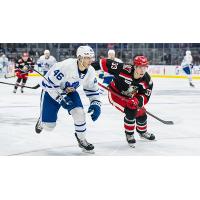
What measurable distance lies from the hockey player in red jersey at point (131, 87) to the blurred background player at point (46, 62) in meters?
4.10

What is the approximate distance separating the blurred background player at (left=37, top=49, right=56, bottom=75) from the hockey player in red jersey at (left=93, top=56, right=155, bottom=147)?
4.10 meters

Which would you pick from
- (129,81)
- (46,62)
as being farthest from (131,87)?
(46,62)

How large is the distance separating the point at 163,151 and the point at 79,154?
2.43 ft

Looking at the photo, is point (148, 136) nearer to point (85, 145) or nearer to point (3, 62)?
point (85, 145)

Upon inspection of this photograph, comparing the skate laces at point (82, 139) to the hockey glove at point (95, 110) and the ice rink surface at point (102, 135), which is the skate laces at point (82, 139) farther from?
the hockey glove at point (95, 110)

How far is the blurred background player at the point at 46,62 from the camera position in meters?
8.17

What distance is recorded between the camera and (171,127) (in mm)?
Answer: 4914

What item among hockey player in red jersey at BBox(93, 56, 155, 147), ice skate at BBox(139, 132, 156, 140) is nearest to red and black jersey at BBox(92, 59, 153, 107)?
hockey player in red jersey at BBox(93, 56, 155, 147)

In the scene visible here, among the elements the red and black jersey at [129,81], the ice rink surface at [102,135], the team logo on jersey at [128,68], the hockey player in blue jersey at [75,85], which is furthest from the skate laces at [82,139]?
the team logo on jersey at [128,68]

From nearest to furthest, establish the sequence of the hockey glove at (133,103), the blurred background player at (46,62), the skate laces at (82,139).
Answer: the skate laces at (82,139) < the hockey glove at (133,103) < the blurred background player at (46,62)

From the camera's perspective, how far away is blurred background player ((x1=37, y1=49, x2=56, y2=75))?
8173 millimetres

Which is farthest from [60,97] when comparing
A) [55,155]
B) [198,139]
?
[198,139]

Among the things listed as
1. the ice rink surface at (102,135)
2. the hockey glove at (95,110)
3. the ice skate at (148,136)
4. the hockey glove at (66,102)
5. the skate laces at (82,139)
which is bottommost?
the ice rink surface at (102,135)
